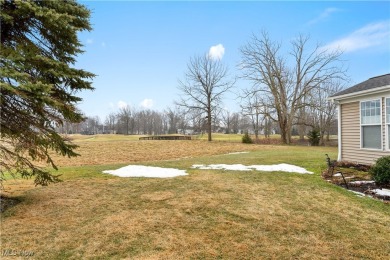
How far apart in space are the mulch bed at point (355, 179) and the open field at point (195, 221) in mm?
578

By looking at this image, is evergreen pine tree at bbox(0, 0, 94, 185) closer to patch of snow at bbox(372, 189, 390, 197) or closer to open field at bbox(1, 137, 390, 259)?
open field at bbox(1, 137, 390, 259)

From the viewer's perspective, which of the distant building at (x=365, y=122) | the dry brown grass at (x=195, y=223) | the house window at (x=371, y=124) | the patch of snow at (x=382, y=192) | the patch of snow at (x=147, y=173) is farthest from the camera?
the house window at (x=371, y=124)

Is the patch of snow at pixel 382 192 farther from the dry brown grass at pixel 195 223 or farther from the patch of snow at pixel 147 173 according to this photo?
the patch of snow at pixel 147 173

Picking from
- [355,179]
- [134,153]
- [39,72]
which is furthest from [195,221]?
[134,153]

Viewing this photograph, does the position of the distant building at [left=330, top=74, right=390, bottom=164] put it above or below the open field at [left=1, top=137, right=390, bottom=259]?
above

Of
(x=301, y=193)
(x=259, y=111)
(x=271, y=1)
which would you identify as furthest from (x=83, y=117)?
(x=259, y=111)

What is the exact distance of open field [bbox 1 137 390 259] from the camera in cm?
358

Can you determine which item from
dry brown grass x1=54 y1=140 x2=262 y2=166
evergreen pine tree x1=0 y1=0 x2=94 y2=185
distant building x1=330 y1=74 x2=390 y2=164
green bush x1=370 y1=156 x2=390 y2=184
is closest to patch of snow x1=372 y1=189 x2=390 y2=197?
green bush x1=370 y1=156 x2=390 y2=184

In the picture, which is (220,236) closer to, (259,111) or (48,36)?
(48,36)

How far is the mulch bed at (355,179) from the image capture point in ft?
21.9

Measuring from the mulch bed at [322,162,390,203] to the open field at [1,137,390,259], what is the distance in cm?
58

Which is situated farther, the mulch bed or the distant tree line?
the distant tree line

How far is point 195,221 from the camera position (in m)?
4.52

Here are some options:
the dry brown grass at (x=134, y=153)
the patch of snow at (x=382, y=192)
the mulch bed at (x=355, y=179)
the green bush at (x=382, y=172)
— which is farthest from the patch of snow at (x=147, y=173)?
the dry brown grass at (x=134, y=153)
